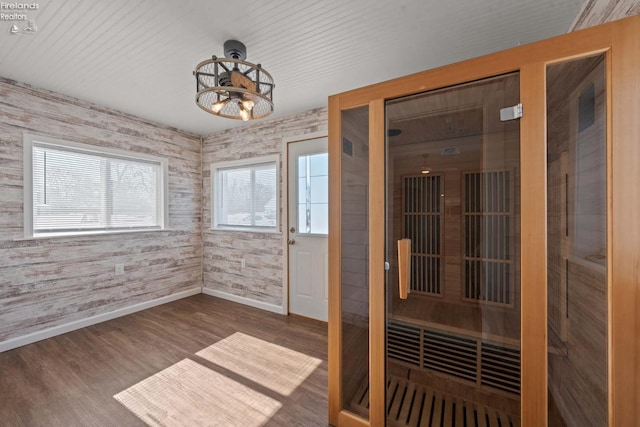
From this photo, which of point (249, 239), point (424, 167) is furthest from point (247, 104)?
point (249, 239)

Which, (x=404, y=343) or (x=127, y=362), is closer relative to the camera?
(x=404, y=343)

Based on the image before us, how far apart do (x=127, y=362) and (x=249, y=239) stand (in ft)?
5.97

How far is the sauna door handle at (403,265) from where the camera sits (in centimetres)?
150

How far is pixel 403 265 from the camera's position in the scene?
151 cm

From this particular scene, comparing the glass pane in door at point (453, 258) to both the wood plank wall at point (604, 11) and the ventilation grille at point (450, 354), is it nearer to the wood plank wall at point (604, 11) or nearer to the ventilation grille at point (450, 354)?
the ventilation grille at point (450, 354)

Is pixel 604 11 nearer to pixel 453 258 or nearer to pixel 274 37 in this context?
pixel 453 258

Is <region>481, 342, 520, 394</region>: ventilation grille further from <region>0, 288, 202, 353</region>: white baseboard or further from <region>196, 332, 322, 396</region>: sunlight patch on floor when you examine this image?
<region>0, 288, 202, 353</region>: white baseboard

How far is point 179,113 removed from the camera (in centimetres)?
320

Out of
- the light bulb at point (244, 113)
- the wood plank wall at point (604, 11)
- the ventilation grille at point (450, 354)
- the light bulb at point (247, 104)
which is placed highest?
the wood plank wall at point (604, 11)

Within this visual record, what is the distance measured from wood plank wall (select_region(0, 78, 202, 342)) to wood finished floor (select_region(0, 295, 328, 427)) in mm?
313

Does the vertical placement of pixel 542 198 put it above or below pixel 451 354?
above

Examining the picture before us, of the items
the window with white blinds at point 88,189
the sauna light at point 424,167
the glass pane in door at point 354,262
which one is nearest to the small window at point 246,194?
the window with white blinds at point 88,189

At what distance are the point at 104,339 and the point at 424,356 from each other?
10.3 feet

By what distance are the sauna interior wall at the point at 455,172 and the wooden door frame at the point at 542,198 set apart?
9cm
